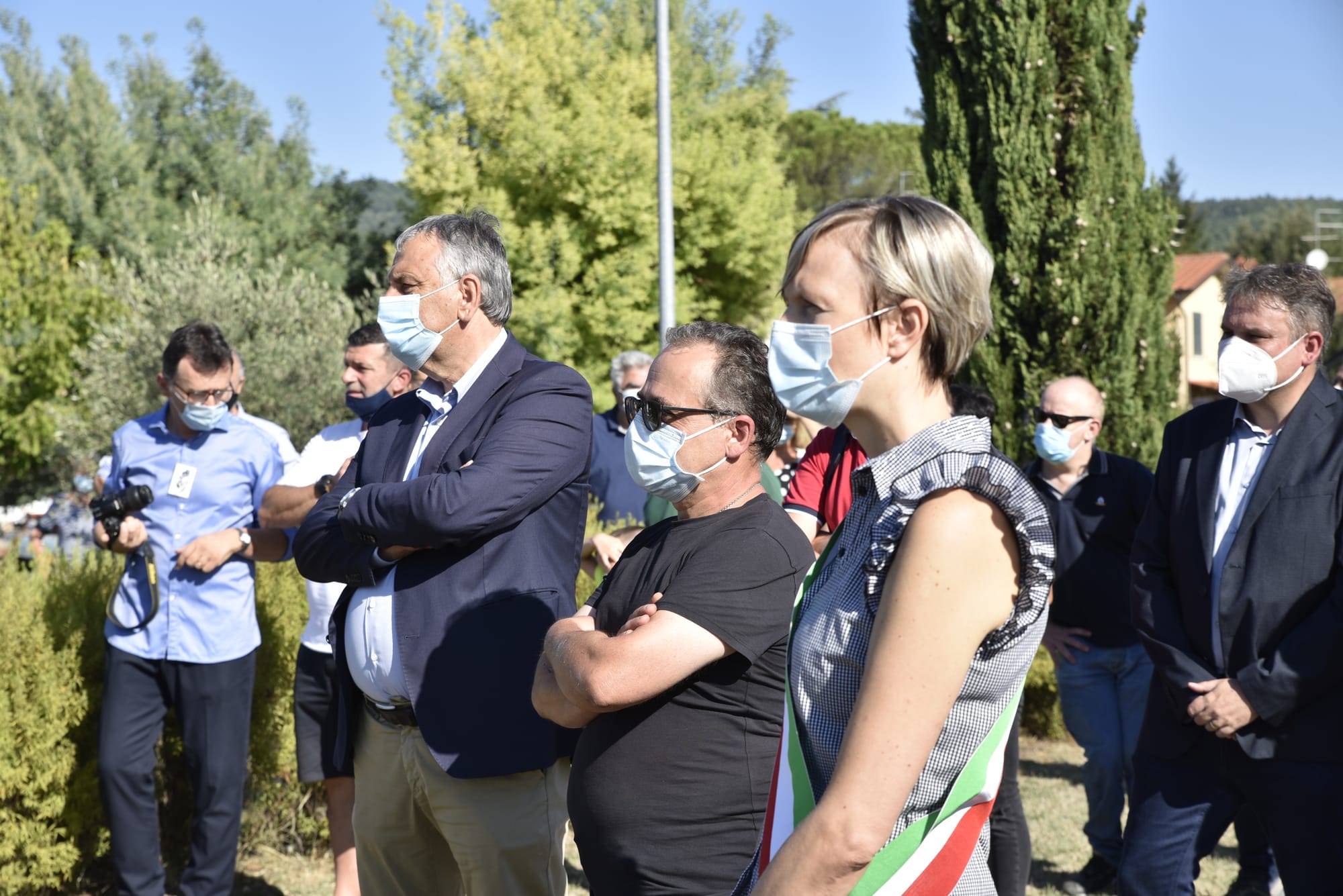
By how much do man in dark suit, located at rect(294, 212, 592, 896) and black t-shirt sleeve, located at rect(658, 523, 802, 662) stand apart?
29.7 inches

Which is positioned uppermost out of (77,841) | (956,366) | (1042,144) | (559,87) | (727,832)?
(559,87)

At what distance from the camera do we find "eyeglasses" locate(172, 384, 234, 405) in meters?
4.73

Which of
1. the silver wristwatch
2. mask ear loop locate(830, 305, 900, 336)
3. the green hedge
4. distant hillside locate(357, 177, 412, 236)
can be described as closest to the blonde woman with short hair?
mask ear loop locate(830, 305, 900, 336)

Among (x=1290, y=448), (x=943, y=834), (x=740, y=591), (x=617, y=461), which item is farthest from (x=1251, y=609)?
(x=617, y=461)

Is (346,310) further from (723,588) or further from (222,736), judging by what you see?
(723,588)

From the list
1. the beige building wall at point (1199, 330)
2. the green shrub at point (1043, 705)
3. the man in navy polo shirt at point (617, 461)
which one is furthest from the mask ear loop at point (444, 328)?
the beige building wall at point (1199, 330)

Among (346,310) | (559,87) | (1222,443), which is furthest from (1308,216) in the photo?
(1222,443)

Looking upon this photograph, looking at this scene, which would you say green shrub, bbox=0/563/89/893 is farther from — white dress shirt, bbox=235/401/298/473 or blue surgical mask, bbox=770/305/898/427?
blue surgical mask, bbox=770/305/898/427

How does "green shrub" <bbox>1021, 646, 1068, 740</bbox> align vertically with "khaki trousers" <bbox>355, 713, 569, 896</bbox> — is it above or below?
below

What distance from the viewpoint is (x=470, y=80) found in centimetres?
2375

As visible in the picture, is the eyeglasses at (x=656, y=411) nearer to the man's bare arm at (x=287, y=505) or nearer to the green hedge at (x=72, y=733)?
the man's bare arm at (x=287, y=505)

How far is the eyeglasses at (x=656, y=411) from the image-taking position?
8.47ft

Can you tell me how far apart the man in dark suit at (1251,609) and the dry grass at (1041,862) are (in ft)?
6.51

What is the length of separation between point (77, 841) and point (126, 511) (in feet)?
4.83
